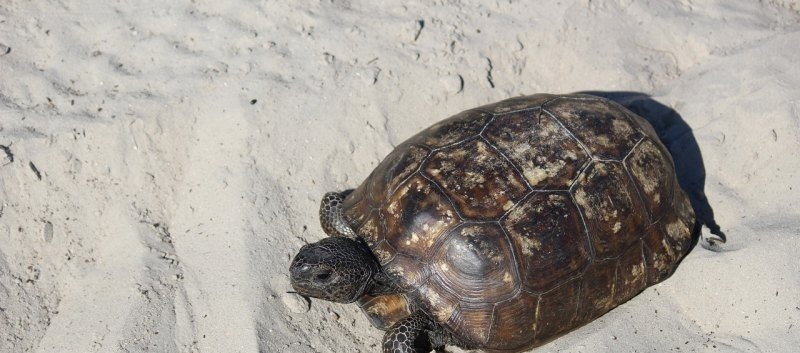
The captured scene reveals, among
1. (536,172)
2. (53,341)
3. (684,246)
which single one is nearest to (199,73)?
(53,341)

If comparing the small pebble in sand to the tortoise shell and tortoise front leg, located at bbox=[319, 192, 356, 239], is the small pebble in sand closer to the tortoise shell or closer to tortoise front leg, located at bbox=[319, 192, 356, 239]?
the tortoise shell

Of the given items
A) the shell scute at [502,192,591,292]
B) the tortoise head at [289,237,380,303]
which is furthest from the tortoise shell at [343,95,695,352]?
the tortoise head at [289,237,380,303]

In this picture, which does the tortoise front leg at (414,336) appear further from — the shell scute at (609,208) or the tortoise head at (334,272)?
the shell scute at (609,208)

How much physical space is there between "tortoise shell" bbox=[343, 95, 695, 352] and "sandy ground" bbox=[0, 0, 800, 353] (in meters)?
0.31

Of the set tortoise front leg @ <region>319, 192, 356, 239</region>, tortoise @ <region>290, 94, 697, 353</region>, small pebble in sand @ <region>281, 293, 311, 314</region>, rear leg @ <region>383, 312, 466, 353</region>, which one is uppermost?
tortoise @ <region>290, 94, 697, 353</region>

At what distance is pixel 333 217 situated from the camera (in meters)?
4.45

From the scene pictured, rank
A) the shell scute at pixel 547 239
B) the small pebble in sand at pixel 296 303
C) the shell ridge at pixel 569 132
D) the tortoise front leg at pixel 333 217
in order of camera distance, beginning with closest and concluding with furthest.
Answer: the shell scute at pixel 547 239, the shell ridge at pixel 569 132, the small pebble in sand at pixel 296 303, the tortoise front leg at pixel 333 217

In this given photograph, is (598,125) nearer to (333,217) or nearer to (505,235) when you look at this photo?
(505,235)

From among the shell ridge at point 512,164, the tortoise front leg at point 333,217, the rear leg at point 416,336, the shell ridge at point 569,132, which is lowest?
the rear leg at point 416,336

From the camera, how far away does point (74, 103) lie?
485 cm

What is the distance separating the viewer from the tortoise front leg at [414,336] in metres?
3.80

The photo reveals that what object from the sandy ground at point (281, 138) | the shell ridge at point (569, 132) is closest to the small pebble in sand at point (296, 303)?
the sandy ground at point (281, 138)

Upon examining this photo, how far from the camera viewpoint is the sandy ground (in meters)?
4.14

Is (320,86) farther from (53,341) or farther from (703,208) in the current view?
(703,208)
